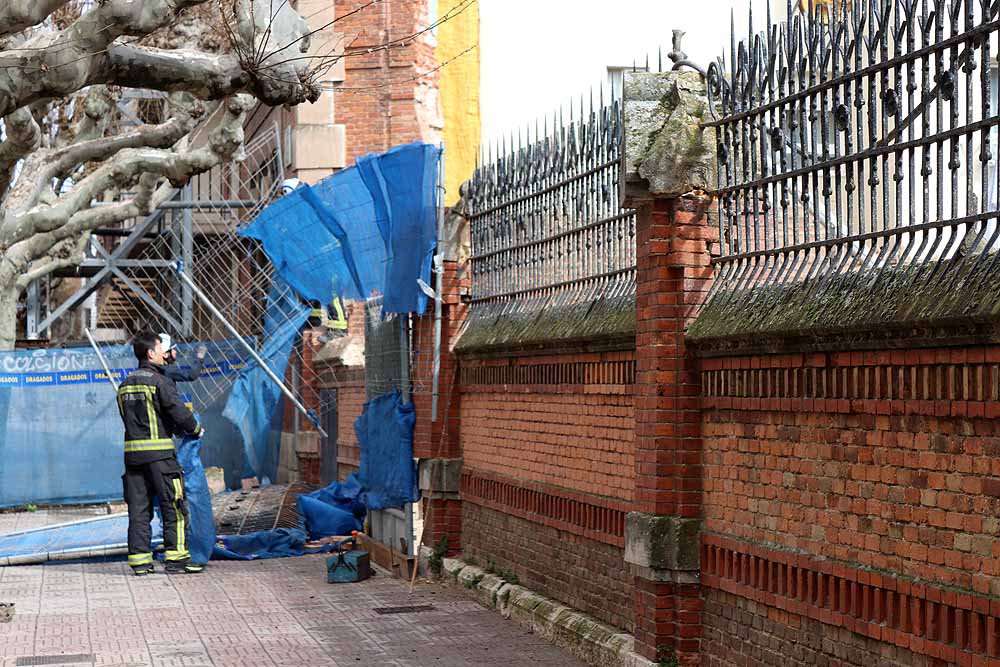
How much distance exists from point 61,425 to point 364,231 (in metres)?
9.00

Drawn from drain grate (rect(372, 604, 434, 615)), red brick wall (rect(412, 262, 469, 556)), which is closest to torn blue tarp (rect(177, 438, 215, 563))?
red brick wall (rect(412, 262, 469, 556))

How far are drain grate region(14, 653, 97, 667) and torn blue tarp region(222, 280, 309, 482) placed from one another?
8776 mm

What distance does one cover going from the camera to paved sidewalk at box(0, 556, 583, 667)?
9.28 m

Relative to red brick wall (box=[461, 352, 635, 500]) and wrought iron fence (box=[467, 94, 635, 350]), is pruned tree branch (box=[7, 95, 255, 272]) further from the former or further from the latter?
red brick wall (box=[461, 352, 635, 500])

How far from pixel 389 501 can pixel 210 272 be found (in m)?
15.7

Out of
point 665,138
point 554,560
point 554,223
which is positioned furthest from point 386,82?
point 665,138

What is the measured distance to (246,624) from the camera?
10648 mm

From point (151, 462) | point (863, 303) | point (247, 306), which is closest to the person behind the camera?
point (863, 303)

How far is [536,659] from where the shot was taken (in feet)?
29.8

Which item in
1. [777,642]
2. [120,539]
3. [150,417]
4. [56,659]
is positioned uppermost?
[150,417]

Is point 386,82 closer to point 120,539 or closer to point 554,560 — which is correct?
point 120,539

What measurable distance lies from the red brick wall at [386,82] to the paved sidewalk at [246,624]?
955cm

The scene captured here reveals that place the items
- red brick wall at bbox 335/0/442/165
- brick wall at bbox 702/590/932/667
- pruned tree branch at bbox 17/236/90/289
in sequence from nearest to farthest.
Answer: brick wall at bbox 702/590/932/667 < red brick wall at bbox 335/0/442/165 < pruned tree branch at bbox 17/236/90/289

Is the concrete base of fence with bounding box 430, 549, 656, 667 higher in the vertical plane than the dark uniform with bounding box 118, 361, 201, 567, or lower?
lower
